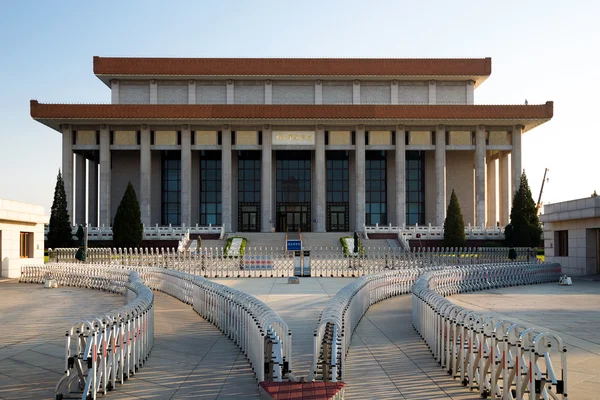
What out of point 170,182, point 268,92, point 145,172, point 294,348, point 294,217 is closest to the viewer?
point 294,348

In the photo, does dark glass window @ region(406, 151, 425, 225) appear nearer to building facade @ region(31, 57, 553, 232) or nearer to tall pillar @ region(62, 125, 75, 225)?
building facade @ region(31, 57, 553, 232)

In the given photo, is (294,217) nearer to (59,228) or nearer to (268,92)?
(268,92)

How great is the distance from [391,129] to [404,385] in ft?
171

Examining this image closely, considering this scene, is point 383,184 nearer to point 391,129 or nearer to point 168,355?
point 391,129

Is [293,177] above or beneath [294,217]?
above

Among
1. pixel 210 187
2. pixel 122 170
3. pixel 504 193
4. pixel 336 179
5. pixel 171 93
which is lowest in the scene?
pixel 504 193

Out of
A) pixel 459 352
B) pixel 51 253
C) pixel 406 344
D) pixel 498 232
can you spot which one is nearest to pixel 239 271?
pixel 51 253

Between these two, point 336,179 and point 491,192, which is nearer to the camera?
point 336,179

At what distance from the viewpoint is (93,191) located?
64625 millimetres

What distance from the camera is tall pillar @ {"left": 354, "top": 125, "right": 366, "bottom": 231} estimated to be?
59.3 metres

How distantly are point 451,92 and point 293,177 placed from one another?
58.8ft

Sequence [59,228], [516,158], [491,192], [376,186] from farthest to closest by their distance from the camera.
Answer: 1. [491,192]
2. [376,186]
3. [516,158]
4. [59,228]

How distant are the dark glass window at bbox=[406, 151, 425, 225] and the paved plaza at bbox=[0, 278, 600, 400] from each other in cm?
4067

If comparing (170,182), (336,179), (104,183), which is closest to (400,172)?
(336,179)
